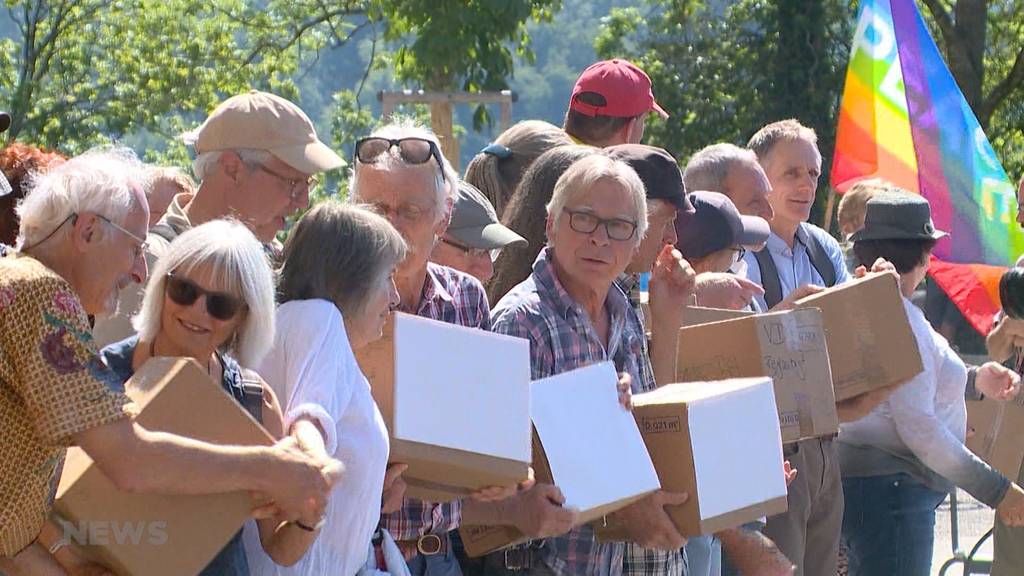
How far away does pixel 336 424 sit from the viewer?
317cm

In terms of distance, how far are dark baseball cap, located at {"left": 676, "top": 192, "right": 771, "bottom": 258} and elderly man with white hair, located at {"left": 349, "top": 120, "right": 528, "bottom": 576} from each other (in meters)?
1.10

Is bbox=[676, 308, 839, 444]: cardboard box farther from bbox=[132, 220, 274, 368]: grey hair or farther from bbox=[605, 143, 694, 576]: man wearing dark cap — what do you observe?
bbox=[132, 220, 274, 368]: grey hair

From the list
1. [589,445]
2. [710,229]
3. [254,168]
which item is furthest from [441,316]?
[710,229]

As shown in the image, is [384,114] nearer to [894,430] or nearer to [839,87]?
[894,430]

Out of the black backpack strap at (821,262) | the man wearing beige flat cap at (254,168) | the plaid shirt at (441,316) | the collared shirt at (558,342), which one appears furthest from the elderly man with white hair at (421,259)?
the black backpack strap at (821,262)

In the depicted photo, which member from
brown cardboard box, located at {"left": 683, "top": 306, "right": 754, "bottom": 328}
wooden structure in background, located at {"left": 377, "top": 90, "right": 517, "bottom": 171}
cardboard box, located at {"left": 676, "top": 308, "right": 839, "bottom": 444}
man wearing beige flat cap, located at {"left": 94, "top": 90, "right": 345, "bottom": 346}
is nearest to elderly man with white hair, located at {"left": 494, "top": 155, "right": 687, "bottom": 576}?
cardboard box, located at {"left": 676, "top": 308, "right": 839, "bottom": 444}

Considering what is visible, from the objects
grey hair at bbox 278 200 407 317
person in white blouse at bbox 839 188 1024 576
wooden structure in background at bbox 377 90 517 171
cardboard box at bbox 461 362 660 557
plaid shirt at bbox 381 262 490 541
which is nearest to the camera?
grey hair at bbox 278 200 407 317

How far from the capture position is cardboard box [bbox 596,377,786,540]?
3914 mm

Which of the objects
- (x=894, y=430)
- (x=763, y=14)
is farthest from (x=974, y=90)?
(x=894, y=430)

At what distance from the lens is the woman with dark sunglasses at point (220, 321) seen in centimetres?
302

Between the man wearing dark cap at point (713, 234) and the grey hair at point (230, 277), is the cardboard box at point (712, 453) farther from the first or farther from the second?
the grey hair at point (230, 277)

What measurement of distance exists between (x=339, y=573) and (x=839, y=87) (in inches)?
680

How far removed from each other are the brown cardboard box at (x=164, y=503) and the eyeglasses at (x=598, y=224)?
4.65 ft

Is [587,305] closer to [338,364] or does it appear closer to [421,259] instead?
[421,259]
